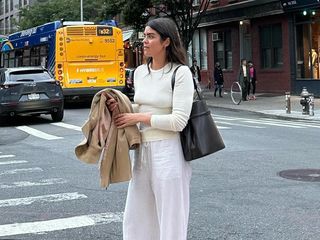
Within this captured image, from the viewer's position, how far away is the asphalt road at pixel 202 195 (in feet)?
18.6

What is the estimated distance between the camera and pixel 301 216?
6.10 metres

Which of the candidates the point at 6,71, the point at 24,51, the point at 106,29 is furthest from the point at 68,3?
the point at 6,71

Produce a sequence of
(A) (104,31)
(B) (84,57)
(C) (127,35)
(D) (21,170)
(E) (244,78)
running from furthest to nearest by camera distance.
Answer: (C) (127,35)
(E) (244,78)
(A) (104,31)
(B) (84,57)
(D) (21,170)

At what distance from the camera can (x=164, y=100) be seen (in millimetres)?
3793

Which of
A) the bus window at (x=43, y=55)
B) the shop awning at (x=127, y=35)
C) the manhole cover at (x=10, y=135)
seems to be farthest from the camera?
the shop awning at (x=127, y=35)

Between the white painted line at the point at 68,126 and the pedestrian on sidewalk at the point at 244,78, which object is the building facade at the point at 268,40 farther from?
the white painted line at the point at 68,126

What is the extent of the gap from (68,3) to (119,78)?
3014cm

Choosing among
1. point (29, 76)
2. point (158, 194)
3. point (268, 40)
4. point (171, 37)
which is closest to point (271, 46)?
point (268, 40)

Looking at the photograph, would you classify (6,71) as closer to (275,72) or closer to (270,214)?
(270,214)

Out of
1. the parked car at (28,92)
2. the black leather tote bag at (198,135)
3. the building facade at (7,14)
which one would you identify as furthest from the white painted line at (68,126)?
the building facade at (7,14)

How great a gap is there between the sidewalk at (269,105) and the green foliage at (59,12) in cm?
2266

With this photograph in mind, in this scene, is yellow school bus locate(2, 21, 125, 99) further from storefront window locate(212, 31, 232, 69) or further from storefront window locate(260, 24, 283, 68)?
storefront window locate(212, 31, 232, 69)

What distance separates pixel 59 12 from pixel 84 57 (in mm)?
29850

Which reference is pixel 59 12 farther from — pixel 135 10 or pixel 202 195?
pixel 202 195
